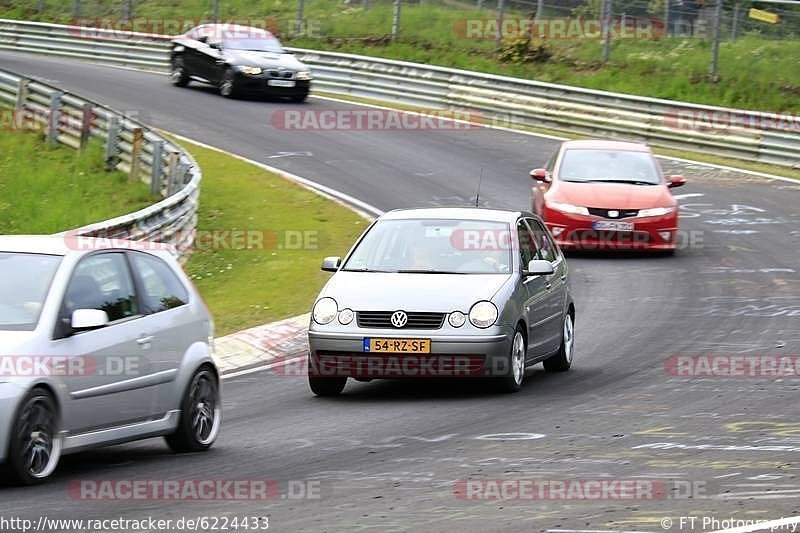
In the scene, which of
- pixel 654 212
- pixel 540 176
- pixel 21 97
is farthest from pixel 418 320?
pixel 21 97

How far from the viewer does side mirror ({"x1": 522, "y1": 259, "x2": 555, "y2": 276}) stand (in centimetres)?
1405

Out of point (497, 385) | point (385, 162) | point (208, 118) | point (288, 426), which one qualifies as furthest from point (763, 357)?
point (208, 118)

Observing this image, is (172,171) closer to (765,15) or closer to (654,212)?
(654,212)

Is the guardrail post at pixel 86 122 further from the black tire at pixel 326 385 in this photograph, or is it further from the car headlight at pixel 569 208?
the black tire at pixel 326 385

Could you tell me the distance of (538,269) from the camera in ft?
46.1

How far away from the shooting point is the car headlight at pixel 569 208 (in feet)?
74.9

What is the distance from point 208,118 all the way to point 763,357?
20972mm

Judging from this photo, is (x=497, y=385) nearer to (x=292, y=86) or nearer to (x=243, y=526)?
(x=243, y=526)

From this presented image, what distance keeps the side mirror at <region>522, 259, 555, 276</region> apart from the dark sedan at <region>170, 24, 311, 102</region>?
2253 cm

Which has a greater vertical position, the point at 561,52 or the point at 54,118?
the point at 561,52

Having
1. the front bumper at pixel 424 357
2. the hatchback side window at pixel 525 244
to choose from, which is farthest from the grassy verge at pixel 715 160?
the front bumper at pixel 424 357

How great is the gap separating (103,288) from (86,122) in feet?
65.9

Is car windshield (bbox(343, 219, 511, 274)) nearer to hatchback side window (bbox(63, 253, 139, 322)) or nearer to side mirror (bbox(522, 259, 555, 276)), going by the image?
side mirror (bbox(522, 259, 555, 276))

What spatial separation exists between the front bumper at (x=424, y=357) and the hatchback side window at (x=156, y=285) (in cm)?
232
